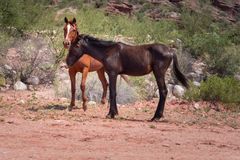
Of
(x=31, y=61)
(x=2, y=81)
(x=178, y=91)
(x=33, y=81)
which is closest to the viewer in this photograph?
(x=2, y=81)

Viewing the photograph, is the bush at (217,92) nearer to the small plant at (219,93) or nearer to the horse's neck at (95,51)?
the small plant at (219,93)

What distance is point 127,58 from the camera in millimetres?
12328

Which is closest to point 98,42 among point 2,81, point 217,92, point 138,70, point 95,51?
point 95,51

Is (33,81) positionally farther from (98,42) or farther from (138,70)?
(138,70)

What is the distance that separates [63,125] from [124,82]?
577 cm

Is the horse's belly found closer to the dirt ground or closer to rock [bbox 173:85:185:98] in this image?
the dirt ground

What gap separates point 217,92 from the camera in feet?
49.6

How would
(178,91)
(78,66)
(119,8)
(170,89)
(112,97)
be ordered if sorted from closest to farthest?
(112,97) < (78,66) < (178,91) < (170,89) < (119,8)

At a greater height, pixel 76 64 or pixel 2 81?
pixel 76 64

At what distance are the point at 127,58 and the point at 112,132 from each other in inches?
109

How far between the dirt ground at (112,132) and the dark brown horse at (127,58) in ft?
2.44

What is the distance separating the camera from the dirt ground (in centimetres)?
820

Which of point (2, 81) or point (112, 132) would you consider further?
point (2, 81)

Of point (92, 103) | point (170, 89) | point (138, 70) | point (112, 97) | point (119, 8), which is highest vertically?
point (119, 8)
